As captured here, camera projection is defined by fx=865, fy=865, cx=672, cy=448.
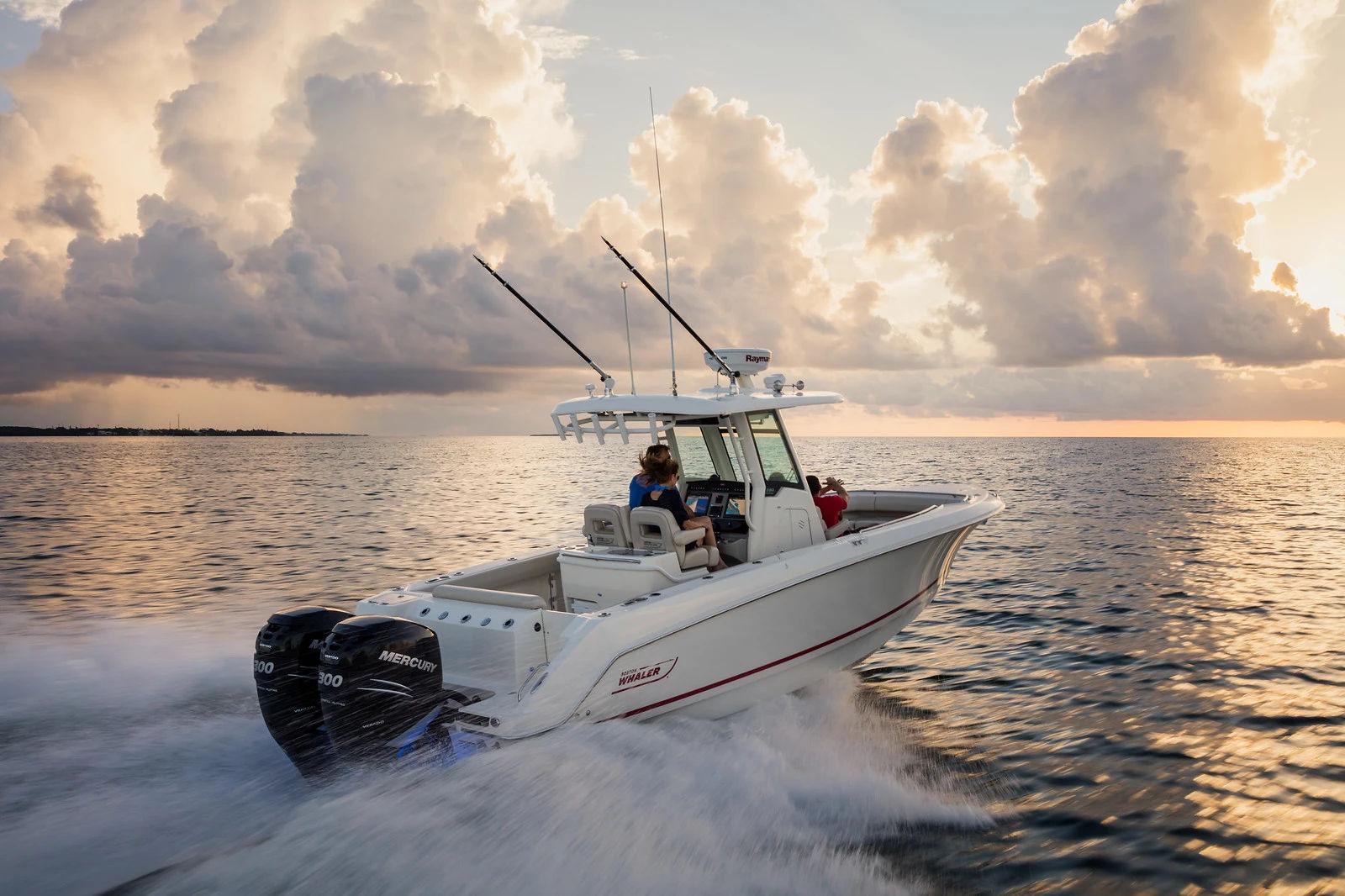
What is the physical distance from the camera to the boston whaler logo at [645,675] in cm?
543

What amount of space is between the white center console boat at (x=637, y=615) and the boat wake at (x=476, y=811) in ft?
0.81

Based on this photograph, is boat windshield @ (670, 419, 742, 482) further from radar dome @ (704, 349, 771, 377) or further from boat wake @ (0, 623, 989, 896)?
boat wake @ (0, 623, 989, 896)

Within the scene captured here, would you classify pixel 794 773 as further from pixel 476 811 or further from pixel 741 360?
pixel 741 360

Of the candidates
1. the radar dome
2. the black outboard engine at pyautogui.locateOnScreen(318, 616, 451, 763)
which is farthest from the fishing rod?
the black outboard engine at pyautogui.locateOnScreen(318, 616, 451, 763)

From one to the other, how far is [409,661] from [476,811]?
37.5 inches

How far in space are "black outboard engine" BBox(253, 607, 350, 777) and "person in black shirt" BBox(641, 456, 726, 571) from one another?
248 cm

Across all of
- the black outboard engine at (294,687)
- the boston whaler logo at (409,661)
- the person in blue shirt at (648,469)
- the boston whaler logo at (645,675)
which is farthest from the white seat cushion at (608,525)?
the black outboard engine at (294,687)

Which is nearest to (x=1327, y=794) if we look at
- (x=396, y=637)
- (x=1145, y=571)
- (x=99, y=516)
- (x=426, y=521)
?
(x=396, y=637)

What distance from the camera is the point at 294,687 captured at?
5.14m

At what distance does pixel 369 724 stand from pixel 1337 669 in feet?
30.4

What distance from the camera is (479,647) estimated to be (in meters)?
5.47

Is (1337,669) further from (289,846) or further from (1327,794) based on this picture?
(289,846)

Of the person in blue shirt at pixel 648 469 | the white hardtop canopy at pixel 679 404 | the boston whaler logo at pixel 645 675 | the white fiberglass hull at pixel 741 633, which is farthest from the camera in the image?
the person in blue shirt at pixel 648 469

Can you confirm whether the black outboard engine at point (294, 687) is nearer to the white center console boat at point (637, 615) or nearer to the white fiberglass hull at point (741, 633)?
the white center console boat at point (637, 615)
